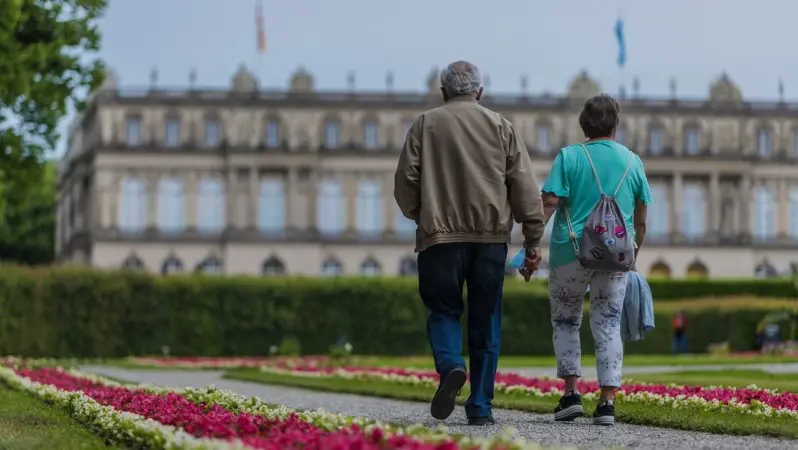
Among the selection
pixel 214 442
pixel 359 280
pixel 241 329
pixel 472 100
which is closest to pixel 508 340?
pixel 359 280

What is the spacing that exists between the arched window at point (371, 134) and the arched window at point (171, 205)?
10837 millimetres

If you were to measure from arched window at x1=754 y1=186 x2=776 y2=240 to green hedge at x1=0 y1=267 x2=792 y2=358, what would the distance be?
4162 cm

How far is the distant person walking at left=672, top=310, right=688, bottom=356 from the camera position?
→ 38781 mm

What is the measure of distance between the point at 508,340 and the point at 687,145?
149 ft

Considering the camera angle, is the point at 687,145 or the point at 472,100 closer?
the point at 472,100

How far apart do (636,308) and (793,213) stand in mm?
74043

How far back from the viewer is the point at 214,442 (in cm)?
653

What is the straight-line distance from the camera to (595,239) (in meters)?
9.85

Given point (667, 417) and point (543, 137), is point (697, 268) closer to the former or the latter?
point (543, 137)

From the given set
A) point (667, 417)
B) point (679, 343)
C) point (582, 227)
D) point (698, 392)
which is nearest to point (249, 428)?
point (582, 227)

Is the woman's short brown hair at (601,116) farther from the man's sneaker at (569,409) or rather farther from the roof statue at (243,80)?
the roof statue at (243,80)

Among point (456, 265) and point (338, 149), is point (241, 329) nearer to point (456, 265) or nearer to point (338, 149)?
point (456, 265)

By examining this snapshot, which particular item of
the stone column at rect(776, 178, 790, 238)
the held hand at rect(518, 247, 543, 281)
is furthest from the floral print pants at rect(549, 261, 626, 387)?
the stone column at rect(776, 178, 790, 238)

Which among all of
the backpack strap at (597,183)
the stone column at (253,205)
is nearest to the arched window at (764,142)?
the stone column at (253,205)
